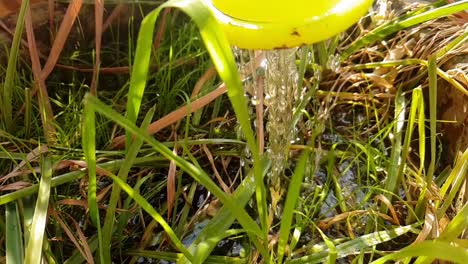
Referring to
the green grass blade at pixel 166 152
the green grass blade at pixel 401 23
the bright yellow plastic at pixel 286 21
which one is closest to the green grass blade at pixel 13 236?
the green grass blade at pixel 166 152

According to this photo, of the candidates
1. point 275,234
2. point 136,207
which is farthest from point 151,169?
point 275,234

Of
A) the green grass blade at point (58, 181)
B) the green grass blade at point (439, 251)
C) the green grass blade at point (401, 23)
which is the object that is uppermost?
the green grass blade at point (401, 23)

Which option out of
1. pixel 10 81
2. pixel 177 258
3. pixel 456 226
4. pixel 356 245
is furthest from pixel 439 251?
pixel 10 81

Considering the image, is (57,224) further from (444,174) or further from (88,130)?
(444,174)

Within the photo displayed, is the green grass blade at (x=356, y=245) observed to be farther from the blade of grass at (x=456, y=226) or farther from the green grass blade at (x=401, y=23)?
the green grass blade at (x=401, y=23)

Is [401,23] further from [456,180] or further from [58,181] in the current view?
[58,181]

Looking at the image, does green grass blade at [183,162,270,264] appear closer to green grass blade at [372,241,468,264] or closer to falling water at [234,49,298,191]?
falling water at [234,49,298,191]

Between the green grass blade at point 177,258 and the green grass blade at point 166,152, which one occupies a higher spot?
the green grass blade at point 166,152
